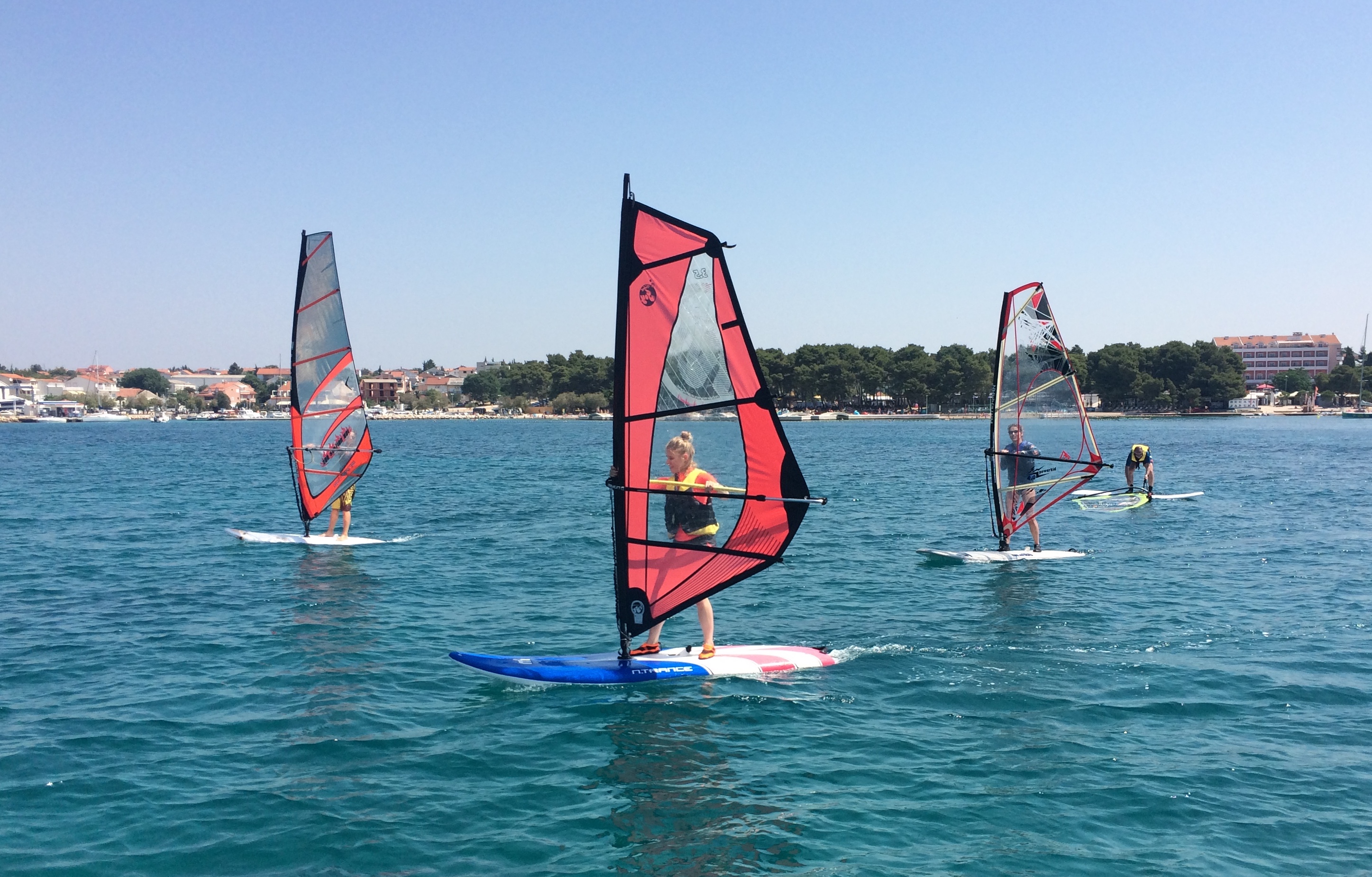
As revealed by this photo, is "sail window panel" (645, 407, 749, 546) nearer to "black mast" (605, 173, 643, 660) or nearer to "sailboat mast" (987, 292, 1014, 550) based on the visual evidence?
"black mast" (605, 173, 643, 660)

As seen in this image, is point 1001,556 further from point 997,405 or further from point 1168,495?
point 1168,495

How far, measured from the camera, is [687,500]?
10.1m

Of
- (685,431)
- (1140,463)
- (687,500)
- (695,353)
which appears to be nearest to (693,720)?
(687,500)

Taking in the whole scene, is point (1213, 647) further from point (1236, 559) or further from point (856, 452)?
point (856, 452)

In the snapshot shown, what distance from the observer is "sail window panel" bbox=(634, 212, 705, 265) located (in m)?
9.48

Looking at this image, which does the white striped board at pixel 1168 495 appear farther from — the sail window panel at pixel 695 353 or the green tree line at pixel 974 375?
the green tree line at pixel 974 375

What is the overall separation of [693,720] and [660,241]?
4.75 m

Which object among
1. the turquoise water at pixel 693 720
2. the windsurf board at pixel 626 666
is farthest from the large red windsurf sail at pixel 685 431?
the turquoise water at pixel 693 720

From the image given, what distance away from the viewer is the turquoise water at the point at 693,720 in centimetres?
702

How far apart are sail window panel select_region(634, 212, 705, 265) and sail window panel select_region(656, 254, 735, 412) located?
258mm

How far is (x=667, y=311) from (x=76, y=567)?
15.5 m

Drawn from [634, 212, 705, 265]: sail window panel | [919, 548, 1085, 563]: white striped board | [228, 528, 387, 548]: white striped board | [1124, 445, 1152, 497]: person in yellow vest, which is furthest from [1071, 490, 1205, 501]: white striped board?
[634, 212, 705, 265]: sail window panel

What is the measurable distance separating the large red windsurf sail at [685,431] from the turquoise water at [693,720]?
1364 mm

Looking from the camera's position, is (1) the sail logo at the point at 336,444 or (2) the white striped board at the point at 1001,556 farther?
(1) the sail logo at the point at 336,444
